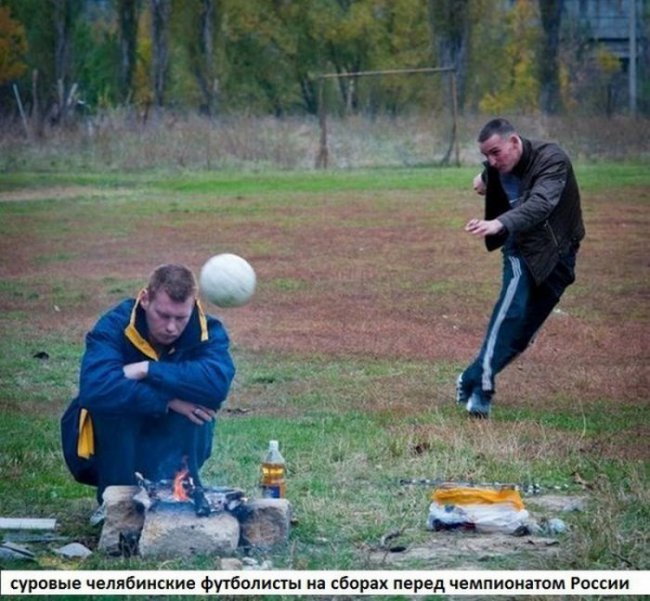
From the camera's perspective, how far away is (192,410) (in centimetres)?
755

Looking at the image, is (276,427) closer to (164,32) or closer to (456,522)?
(456,522)

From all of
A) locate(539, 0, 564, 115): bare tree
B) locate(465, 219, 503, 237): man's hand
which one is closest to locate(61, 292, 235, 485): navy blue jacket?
locate(465, 219, 503, 237): man's hand

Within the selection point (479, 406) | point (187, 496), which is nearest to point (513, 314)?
point (479, 406)

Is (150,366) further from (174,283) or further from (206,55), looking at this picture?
(206,55)

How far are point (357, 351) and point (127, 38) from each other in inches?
1113

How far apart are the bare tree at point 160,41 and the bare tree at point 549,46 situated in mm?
9229

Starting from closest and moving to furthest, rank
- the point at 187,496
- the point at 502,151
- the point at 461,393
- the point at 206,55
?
the point at 187,496
the point at 502,151
the point at 461,393
the point at 206,55

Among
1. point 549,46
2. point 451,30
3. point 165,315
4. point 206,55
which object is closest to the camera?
point 165,315

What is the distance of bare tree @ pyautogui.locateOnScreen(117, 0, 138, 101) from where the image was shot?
40.9 meters

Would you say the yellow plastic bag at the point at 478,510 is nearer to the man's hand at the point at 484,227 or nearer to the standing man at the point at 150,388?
the standing man at the point at 150,388

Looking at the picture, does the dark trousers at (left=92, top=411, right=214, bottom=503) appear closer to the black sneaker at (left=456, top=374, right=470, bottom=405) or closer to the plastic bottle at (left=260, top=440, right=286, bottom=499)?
the plastic bottle at (left=260, top=440, right=286, bottom=499)

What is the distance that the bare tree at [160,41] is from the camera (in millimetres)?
40812

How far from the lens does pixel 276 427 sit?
10.6 metres

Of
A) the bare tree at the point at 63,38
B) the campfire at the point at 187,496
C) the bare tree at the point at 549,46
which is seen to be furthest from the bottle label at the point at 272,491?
the bare tree at the point at 549,46
